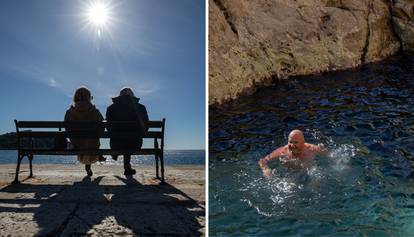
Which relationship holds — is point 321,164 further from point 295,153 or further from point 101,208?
point 101,208

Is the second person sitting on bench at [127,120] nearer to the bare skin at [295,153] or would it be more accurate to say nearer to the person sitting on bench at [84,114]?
the person sitting on bench at [84,114]

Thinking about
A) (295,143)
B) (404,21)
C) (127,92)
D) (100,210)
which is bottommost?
(100,210)

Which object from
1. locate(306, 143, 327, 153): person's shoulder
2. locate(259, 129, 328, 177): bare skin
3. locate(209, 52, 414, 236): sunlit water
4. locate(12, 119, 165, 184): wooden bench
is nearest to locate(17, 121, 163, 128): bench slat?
locate(12, 119, 165, 184): wooden bench

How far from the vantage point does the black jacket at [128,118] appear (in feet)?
22.0

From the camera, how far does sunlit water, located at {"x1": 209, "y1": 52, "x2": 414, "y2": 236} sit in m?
5.16

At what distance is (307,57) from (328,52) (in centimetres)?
128

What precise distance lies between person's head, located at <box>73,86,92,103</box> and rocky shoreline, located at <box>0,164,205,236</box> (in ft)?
5.08

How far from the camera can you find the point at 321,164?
285 inches

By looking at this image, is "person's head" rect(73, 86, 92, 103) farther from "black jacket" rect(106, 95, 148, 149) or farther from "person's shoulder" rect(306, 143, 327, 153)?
"person's shoulder" rect(306, 143, 327, 153)

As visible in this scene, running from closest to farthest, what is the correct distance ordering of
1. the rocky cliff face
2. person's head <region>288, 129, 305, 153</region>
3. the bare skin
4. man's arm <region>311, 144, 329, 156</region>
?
the bare skin < person's head <region>288, 129, 305, 153</region> < man's arm <region>311, 144, 329, 156</region> < the rocky cliff face

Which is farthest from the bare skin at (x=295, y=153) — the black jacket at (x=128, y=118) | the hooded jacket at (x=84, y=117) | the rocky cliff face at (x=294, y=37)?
the rocky cliff face at (x=294, y=37)

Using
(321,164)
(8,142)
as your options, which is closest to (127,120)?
(8,142)

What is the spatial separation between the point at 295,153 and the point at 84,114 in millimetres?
3978

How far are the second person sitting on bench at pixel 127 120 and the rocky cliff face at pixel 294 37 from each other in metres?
5.60
